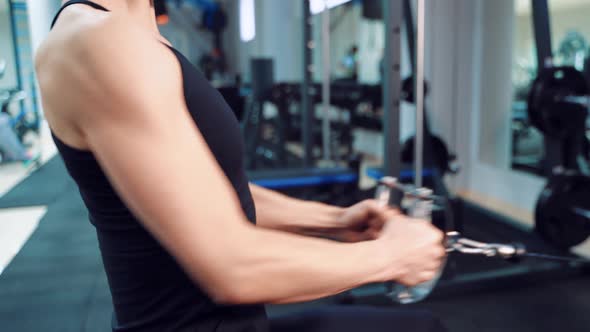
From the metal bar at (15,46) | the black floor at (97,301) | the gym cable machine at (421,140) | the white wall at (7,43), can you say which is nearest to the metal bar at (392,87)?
the gym cable machine at (421,140)

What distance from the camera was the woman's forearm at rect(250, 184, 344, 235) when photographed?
0.83m

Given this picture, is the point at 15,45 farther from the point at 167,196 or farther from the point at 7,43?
the point at 167,196

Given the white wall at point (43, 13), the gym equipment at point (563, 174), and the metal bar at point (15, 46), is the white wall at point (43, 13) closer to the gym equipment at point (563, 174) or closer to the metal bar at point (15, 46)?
the metal bar at point (15, 46)

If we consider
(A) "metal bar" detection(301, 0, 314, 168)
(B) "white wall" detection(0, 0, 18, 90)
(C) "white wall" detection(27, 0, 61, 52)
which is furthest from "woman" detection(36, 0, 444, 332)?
(A) "metal bar" detection(301, 0, 314, 168)

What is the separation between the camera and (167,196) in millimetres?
449

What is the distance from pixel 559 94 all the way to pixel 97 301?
228 cm

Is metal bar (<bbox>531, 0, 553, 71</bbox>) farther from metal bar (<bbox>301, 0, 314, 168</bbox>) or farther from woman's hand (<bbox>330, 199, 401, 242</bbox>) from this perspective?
woman's hand (<bbox>330, 199, 401, 242</bbox>)

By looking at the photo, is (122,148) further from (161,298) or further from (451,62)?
(451,62)

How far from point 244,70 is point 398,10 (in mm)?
8071

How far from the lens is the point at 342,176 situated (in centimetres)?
288

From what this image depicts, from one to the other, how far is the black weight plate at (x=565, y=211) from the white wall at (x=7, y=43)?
116 inches

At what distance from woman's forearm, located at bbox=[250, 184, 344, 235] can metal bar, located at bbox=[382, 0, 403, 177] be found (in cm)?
135

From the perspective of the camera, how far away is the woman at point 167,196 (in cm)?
45

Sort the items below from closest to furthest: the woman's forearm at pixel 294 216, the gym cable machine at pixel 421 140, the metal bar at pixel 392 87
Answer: the woman's forearm at pixel 294 216
the gym cable machine at pixel 421 140
the metal bar at pixel 392 87
